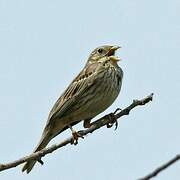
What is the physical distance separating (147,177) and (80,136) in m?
4.65

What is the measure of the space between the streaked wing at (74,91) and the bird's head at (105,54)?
282mm

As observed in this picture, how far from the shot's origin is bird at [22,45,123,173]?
7.75 m

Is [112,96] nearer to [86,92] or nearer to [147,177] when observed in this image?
[86,92]

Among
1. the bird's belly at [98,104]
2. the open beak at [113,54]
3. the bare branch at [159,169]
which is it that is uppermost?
the bare branch at [159,169]

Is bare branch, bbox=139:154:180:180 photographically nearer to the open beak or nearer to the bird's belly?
the bird's belly

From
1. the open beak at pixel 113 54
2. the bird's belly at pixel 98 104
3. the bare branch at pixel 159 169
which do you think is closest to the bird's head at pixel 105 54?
the open beak at pixel 113 54

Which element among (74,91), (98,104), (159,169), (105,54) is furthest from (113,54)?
(159,169)

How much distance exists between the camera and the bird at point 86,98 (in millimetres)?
7754

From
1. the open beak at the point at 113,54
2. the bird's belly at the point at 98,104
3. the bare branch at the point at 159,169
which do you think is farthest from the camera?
the open beak at the point at 113,54

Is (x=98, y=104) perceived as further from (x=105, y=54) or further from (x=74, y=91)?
(x=105, y=54)

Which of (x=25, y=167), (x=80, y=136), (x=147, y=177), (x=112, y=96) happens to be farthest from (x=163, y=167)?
(x=112, y=96)

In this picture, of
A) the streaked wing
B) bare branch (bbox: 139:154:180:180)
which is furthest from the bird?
bare branch (bbox: 139:154:180:180)

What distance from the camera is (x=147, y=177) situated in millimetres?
1971

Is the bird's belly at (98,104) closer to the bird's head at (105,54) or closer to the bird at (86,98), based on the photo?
the bird at (86,98)
